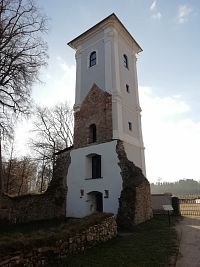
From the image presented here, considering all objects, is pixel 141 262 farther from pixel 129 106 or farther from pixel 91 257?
pixel 129 106

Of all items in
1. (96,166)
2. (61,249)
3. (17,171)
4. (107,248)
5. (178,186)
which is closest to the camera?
(61,249)

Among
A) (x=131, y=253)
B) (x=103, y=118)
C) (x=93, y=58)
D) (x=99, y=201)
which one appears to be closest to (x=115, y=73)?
(x=93, y=58)

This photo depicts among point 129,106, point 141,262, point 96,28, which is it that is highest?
point 96,28

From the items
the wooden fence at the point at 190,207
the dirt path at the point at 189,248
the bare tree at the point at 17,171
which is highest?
the bare tree at the point at 17,171

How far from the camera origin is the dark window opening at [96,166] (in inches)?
656

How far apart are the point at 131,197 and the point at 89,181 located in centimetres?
409

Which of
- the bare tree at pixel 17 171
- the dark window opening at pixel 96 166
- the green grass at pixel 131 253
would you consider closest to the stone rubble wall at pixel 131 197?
the dark window opening at pixel 96 166

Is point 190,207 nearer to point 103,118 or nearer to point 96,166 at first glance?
point 96,166

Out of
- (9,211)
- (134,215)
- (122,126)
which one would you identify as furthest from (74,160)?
(134,215)

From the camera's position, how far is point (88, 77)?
19.5 metres

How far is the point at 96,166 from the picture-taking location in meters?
17.0

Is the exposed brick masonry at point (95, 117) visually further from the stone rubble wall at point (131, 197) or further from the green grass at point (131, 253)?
the green grass at point (131, 253)

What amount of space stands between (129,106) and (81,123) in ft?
13.1

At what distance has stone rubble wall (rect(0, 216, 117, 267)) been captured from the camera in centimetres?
564
